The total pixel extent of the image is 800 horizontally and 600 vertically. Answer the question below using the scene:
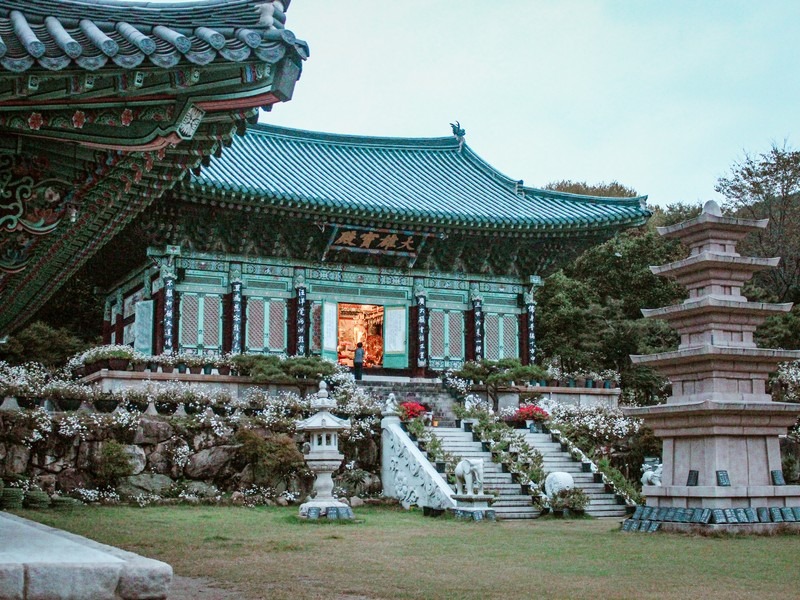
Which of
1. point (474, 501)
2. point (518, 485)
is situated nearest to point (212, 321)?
point (518, 485)

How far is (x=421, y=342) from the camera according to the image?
28375mm

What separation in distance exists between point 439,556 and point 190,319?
1606cm

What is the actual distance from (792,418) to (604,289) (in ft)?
77.6

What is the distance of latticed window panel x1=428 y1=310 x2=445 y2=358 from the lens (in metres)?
28.7

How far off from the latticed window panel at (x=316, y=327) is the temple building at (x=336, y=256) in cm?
3

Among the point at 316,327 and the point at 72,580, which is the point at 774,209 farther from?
the point at 72,580

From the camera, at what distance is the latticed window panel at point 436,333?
94.3ft

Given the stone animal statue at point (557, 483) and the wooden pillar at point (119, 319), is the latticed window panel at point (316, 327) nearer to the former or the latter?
the wooden pillar at point (119, 319)

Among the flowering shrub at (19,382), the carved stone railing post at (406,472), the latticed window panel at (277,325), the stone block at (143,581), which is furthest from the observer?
the latticed window panel at (277,325)

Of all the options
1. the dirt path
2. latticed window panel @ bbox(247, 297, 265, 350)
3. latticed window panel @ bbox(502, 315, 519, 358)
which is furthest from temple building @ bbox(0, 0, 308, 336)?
latticed window panel @ bbox(502, 315, 519, 358)

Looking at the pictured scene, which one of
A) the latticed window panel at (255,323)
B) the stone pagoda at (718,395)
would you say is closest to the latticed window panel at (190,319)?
the latticed window panel at (255,323)

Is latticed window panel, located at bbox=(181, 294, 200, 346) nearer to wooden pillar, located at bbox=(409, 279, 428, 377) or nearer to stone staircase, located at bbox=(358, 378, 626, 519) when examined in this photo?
stone staircase, located at bbox=(358, 378, 626, 519)

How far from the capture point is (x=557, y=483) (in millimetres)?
18234

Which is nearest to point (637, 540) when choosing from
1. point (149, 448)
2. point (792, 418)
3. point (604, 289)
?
point (792, 418)
